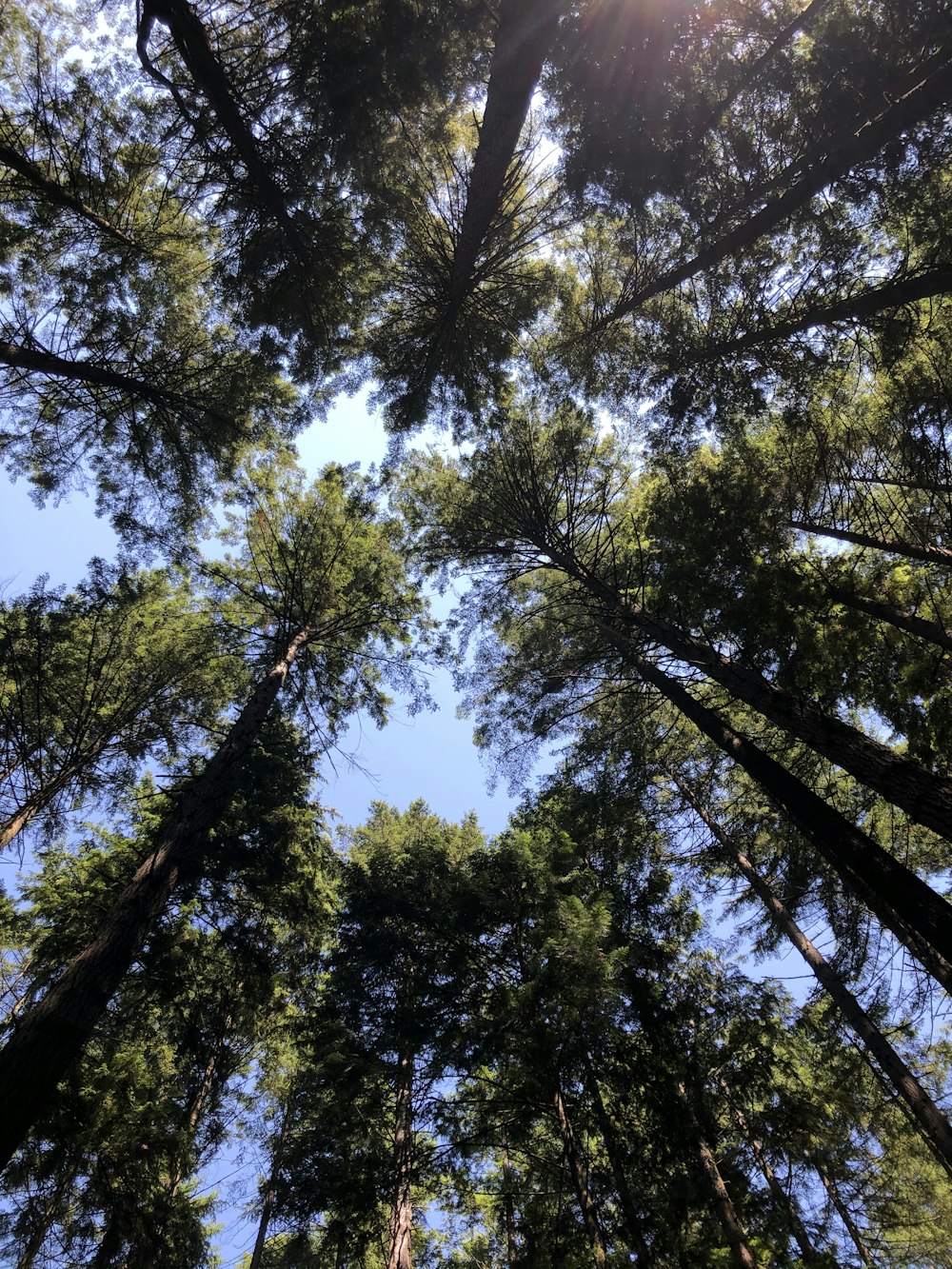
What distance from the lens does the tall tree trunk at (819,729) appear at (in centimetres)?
422

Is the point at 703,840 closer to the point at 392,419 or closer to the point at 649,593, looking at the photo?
the point at 649,593

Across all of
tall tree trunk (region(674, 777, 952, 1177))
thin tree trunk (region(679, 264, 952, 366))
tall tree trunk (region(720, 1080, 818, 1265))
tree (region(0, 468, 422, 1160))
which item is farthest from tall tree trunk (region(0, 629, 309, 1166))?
thin tree trunk (region(679, 264, 952, 366))

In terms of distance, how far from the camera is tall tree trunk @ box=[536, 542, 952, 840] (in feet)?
13.8

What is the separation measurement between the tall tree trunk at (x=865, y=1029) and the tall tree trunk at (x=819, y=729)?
2.97 metres

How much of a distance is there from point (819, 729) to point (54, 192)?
1004 centimetres

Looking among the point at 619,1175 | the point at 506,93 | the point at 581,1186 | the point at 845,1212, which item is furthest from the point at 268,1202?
the point at 506,93

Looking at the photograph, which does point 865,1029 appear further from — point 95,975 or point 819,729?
point 95,975

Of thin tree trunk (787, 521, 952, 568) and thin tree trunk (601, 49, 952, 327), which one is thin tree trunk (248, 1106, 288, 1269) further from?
thin tree trunk (601, 49, 952, 327)

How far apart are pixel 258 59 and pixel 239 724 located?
702 centimetres

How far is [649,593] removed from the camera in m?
8.73

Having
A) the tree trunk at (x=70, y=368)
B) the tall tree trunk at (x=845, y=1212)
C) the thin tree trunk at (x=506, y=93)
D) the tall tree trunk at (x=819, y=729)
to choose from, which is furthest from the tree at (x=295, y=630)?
the tall tree trunk at (x=845, y=1212)

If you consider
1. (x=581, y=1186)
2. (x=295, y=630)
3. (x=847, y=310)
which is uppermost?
(x=295, y=630)

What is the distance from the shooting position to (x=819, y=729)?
16.8 feet

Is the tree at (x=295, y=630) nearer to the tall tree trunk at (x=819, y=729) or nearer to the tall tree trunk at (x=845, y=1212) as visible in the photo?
the tall tree trunk at (x=819, y=729)
